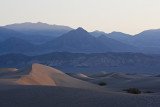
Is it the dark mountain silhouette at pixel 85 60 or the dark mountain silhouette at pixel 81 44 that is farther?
the dark mountain silhouette at pixel 81 44

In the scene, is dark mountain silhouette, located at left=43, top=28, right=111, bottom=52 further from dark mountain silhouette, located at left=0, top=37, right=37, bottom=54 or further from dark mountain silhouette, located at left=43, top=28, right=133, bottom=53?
dark mountain silhouette, located at left=0, top=37, right=37, bottom=54

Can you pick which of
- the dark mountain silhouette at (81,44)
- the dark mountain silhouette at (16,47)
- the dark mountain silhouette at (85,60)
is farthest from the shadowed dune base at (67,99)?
the dark mountain silhouette at (16,47)

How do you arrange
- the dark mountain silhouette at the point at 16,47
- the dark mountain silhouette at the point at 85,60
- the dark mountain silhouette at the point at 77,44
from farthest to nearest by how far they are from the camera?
the dark mountain silhouette at the point at 77,44
the dark mountain silhouette at the point at 16,47
the dark mountain silhouette at the point at 85,60

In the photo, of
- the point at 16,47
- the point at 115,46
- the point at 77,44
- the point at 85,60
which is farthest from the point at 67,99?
the point at 115,46

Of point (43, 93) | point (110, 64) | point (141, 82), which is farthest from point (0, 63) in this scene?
point (43, 93)

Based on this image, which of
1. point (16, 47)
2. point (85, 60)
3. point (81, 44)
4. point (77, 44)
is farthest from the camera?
point (77, 44)

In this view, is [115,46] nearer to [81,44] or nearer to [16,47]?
[81,44]

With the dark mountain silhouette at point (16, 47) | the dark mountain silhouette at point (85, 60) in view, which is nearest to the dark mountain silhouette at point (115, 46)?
the dark mountain silhouette at point (16, 47)

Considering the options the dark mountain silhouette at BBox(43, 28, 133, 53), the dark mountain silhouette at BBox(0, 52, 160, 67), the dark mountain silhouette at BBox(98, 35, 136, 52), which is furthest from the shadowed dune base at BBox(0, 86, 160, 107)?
the dark mountain silhouette at BBox(98, 35, 136, 52)

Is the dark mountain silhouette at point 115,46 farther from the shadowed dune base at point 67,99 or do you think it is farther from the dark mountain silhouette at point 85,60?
the shadowed dune base at point 67,99

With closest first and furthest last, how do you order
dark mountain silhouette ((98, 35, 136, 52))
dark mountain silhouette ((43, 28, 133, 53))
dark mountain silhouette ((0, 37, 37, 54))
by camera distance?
dark mountain silhouette ((0, 37, 37, 54)), dark mountain silhouette ((43, 28, 133, 53)), dark mountain silhouette ((98, 35, 136, 52))

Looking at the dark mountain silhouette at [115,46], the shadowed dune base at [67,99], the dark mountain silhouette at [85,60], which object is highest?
the dark mountain silhouette at [115,46]

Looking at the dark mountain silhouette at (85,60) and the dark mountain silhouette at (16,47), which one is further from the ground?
the dark mountain silhouette at (16,47)

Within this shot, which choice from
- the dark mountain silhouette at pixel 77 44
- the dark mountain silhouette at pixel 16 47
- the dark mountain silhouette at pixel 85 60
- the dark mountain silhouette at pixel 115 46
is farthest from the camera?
the dark mountain silhouette at pixel 115 46
